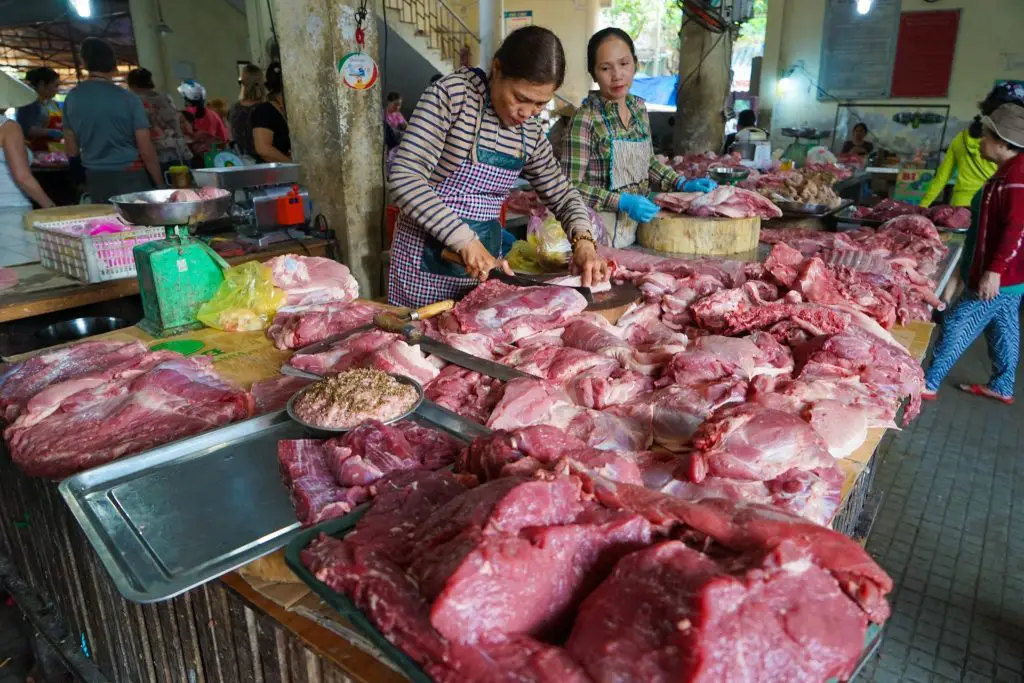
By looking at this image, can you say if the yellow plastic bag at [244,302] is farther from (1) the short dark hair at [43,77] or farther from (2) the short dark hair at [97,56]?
(1) the short dark hair at [43,77]

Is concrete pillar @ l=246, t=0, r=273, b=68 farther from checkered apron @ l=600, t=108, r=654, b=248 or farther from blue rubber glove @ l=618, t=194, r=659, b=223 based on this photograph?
blue rubber glove @ l=618, t=194, r=659, b=223

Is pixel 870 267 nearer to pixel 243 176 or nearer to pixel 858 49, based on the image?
pixel 243 176

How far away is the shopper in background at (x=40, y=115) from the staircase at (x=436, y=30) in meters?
5.59

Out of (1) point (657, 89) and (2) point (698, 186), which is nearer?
(2) point (698, 186)

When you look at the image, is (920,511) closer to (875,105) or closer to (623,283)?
(623,283)

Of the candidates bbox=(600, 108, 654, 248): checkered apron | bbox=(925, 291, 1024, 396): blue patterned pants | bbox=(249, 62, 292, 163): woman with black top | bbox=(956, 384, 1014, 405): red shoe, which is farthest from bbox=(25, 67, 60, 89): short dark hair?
bbox=(956, 384, 1014, 405): red shoe

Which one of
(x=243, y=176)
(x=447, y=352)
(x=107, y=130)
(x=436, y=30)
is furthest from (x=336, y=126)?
(x=436, y=30)

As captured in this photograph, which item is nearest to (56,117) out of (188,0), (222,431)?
(188,0)

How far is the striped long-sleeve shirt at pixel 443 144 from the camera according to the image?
3193 mm

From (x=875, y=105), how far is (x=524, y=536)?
15646 mm

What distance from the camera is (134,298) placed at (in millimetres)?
4633

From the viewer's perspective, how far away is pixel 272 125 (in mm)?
6949

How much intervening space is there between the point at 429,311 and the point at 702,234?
8.17 feet

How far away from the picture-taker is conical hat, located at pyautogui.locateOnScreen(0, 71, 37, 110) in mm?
7223
